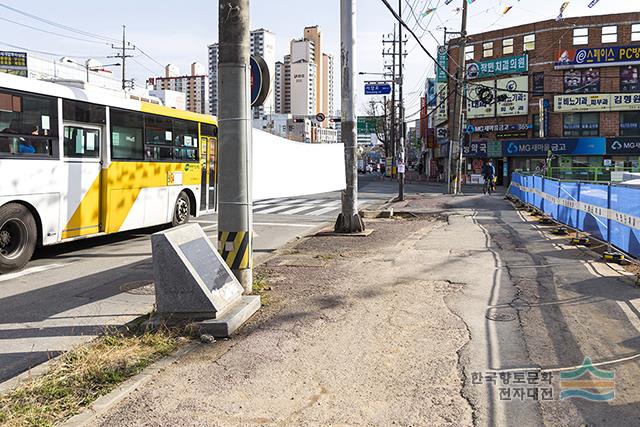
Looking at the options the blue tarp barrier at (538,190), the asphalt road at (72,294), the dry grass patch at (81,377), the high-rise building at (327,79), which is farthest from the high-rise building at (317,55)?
the dry grass patch at (81,377)

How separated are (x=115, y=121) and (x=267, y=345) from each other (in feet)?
24.8

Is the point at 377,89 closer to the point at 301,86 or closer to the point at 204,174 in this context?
the point at 204,174

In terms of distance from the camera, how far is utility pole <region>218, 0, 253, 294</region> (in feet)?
23.2

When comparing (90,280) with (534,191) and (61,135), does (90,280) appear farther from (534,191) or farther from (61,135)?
(534,191)

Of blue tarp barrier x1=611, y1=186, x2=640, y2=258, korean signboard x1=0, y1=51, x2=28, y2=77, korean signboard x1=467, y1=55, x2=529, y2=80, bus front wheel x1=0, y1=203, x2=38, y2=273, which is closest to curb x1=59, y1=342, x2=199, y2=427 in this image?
bus front wheel x1=0, y1=203, x2=38, y2=273

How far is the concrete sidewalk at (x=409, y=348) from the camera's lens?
13.4ft

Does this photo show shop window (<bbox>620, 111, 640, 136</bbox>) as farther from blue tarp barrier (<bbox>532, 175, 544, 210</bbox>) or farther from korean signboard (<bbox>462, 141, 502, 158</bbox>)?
blue tarp barrier (<bbox>532, 175, 544, 210</bbox>)

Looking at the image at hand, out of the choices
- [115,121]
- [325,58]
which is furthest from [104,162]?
[325,58]

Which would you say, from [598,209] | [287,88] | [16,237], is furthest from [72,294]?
[287,88]

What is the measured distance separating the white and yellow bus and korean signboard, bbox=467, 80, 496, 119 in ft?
131

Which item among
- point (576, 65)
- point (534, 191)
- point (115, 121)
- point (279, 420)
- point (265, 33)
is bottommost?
point (279, 420)

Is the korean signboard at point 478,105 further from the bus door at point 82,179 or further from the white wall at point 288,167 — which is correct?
the bus door at point 82,179

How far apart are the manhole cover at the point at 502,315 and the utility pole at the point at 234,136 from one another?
302 cm

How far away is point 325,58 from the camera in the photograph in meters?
55.7
